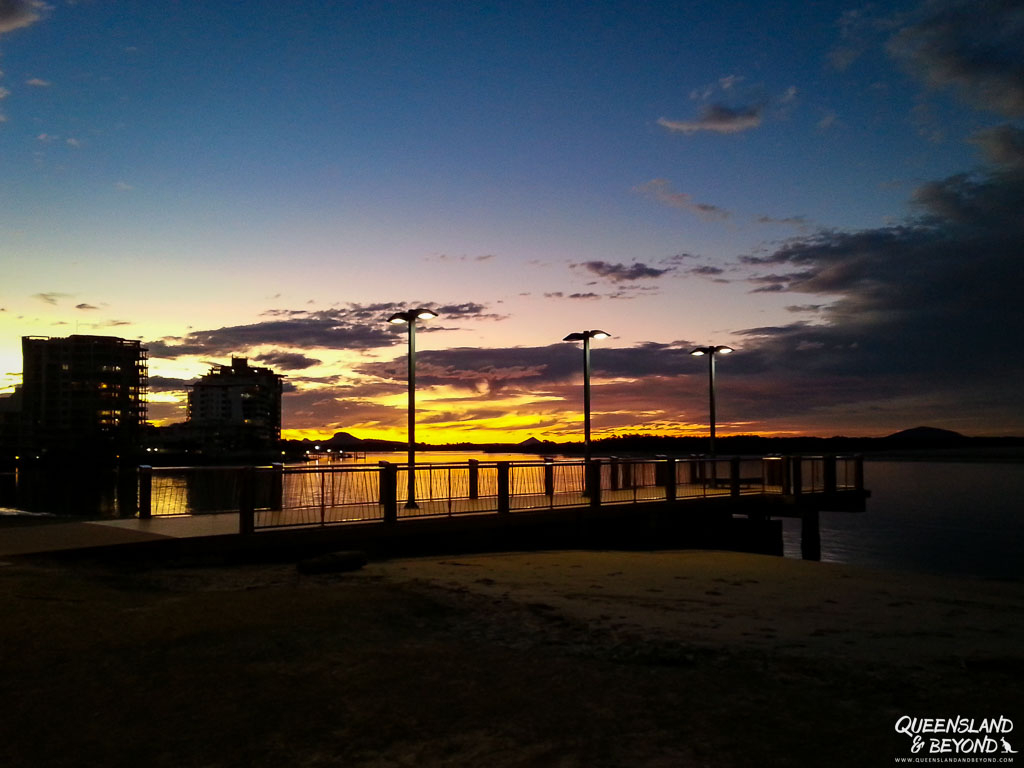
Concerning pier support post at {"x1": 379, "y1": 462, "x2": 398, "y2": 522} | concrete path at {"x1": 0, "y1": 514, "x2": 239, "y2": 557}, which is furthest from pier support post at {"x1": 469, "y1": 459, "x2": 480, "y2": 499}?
concrete path at {"x1": 0, "y1": 514, "x2": 239, "y2": 557}

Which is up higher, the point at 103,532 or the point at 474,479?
the point at 474,479

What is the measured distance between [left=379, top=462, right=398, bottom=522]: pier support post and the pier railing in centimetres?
2

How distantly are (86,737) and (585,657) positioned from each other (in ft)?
15.2

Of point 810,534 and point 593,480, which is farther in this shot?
point 810,534

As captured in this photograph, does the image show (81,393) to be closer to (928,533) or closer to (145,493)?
(928,533)

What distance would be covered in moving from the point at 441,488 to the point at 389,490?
470cm

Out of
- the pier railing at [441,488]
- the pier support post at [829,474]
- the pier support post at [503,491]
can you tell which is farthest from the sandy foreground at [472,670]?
the pier support post at [829,474]

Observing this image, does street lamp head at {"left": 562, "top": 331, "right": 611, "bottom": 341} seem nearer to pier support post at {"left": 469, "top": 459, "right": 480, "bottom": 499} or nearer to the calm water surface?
pier support post at {"left": 469, "top": 459, "right": 480, "bottom": 499}

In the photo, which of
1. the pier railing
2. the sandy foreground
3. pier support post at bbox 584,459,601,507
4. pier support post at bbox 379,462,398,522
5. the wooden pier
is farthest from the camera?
pier support post at bbox 584,459,601,507

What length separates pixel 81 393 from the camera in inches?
6762

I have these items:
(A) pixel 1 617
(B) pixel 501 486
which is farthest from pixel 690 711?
(B) pixel 501 486

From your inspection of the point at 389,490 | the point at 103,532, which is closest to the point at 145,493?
the point at 103,532

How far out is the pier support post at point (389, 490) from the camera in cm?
1738

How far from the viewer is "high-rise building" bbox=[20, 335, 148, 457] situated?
6614 inches
